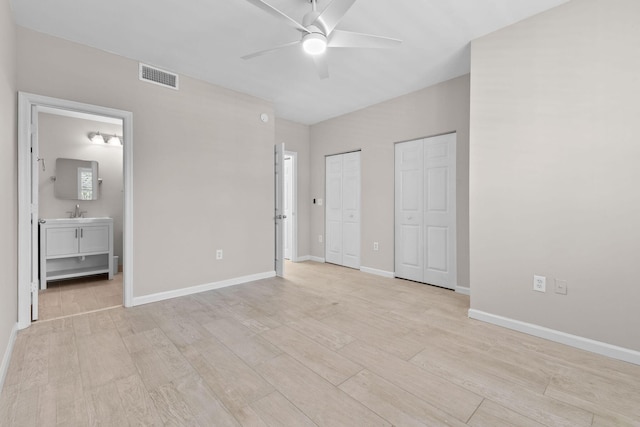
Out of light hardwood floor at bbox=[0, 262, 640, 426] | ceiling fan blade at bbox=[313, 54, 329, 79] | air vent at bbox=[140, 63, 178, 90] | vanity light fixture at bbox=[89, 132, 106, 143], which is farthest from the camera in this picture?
vanity light fixture at bbox=[89, 132, 106, 143]

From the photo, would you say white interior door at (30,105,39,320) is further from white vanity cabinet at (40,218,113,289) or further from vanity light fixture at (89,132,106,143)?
vanity light fixture at (89,132,106,143)

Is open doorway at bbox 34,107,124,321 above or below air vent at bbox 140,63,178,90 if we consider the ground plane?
A: below

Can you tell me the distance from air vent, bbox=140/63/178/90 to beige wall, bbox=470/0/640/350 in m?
3.31

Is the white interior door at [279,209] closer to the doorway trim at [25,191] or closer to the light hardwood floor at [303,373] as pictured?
the light hardwood floor at [303,373]

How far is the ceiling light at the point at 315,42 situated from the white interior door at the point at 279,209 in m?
2.18

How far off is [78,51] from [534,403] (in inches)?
181

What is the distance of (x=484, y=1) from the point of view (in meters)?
2.23

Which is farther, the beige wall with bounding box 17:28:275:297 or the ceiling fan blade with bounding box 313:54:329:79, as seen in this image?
the beige wall with bounding box 17:28:275:297

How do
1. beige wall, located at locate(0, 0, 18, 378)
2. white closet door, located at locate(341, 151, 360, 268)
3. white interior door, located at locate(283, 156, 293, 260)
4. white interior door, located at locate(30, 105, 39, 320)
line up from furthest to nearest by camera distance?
white interior door, located at locate(283, 156, 293, 260) → white closet door, located at locate(341, 151, 360, 268) → white interior door, located at locate(30, 105, 39, 320) → beige wall, located at locate(0, 0, 18, 378)

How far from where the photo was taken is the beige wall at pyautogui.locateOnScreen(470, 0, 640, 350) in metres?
2.06

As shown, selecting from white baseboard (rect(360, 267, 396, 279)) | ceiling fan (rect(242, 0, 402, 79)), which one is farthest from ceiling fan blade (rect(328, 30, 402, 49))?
white baseboard (rect(360, 267, 396, 279))

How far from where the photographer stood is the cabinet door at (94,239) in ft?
13.4

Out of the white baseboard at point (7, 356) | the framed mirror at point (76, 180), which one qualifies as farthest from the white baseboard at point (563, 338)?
the framed mirror at point (76, 180)

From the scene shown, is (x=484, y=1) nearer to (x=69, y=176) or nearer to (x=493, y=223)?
(x=493, y=223)
